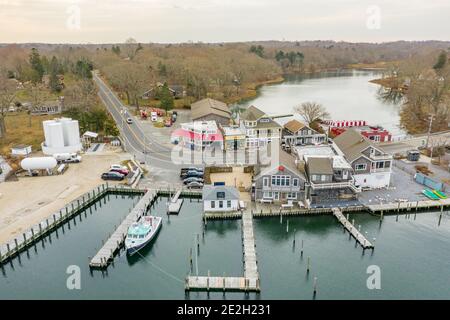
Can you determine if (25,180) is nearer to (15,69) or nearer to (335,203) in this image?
(335,203)

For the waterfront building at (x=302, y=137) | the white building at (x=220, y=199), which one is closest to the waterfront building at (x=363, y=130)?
the waterfront building at (x=302, y=137)

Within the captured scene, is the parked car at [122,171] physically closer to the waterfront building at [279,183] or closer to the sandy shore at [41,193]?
the sandy shore at [41,193]

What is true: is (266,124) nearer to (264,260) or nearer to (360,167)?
(360,167)

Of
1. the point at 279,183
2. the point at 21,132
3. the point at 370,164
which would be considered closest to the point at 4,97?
the point at 21,132

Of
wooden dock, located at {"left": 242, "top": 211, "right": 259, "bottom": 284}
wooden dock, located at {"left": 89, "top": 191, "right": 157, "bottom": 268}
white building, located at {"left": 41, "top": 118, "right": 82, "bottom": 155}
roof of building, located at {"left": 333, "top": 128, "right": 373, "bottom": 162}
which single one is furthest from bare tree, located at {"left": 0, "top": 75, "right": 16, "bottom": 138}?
roof of building, located at {"left": 333, "top": 128, "right": 373, "bottom": 162}

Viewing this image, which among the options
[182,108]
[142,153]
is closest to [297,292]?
[142,153]

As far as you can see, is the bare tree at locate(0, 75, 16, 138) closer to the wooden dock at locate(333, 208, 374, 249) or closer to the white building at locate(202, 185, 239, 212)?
the white building at locate(202, 185, 239, 212)
